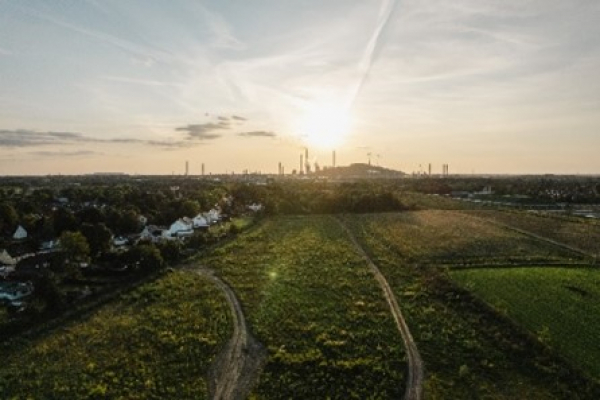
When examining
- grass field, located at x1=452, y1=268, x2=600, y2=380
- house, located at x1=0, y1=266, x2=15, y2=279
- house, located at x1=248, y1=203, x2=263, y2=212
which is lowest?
house, located at x1=0, y1=266, x2=15, y2=279

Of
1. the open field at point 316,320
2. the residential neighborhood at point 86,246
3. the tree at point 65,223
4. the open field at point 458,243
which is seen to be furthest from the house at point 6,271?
the open field at point 458,243

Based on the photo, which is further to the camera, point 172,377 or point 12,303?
point 12,303

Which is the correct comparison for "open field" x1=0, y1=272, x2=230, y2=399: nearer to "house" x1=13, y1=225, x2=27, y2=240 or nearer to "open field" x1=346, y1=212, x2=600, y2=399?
"open field" x1=346, y1=212, x2=600, y2=399

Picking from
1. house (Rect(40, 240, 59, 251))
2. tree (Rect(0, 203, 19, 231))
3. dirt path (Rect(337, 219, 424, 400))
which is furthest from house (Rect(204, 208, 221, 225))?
dirt path (Rect(337, 219, 424, 400))

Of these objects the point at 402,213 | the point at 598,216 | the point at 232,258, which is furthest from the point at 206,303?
the point at 598,216

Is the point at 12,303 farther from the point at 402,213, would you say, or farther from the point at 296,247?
the point at 402,213

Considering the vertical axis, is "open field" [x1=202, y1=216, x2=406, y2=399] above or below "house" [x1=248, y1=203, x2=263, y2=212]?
below
